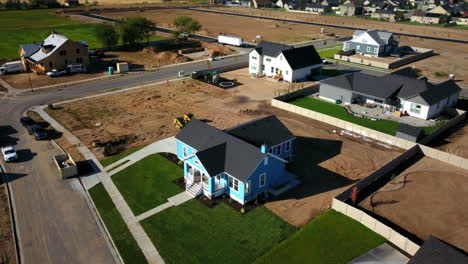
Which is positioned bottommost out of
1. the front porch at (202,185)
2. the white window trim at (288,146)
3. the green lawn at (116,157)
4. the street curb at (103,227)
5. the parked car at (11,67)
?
the street curb at (103,227)

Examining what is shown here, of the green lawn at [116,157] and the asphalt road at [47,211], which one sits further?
the green lawn at [116,157]

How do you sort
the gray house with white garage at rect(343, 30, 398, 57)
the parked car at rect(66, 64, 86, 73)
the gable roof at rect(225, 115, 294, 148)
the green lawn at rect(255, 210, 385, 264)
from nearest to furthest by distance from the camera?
1. the green lawn at rect(255, 210, 385, 264)
2. the gable roof at rect(225, 115, 294, 148)
3. the parked car at rect(66, 64, 86, 73)
4. the gray house with white garage at rect(343, 30, 398, 57)

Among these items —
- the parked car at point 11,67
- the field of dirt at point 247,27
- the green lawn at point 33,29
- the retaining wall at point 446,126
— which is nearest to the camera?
the retaining wall at point 446,126

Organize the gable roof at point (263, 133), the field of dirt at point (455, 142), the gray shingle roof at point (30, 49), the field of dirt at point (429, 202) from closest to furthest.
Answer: the field of dirt at point (429, 202), the gable roof at point (263, 133), the field of dirt at point (455, 142), the gray shingle roof at point (30, 49)

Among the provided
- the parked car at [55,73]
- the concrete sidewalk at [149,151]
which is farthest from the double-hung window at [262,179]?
the parked car at [55,73]

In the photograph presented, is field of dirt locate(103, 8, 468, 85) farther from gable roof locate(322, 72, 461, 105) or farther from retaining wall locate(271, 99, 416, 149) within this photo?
retaining wall locate(271, 99, 416, 149)

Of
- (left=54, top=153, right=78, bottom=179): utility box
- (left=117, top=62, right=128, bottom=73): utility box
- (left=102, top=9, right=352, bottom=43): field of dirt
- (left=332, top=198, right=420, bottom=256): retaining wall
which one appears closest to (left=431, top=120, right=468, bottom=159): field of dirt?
(left=332, top=198, right=420, bottom=256): retaining wall

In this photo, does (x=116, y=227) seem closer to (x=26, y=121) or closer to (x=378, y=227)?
(x=378, y=227)

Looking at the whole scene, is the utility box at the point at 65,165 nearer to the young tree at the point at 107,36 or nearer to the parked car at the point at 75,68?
the parked car at the point at 75,68
